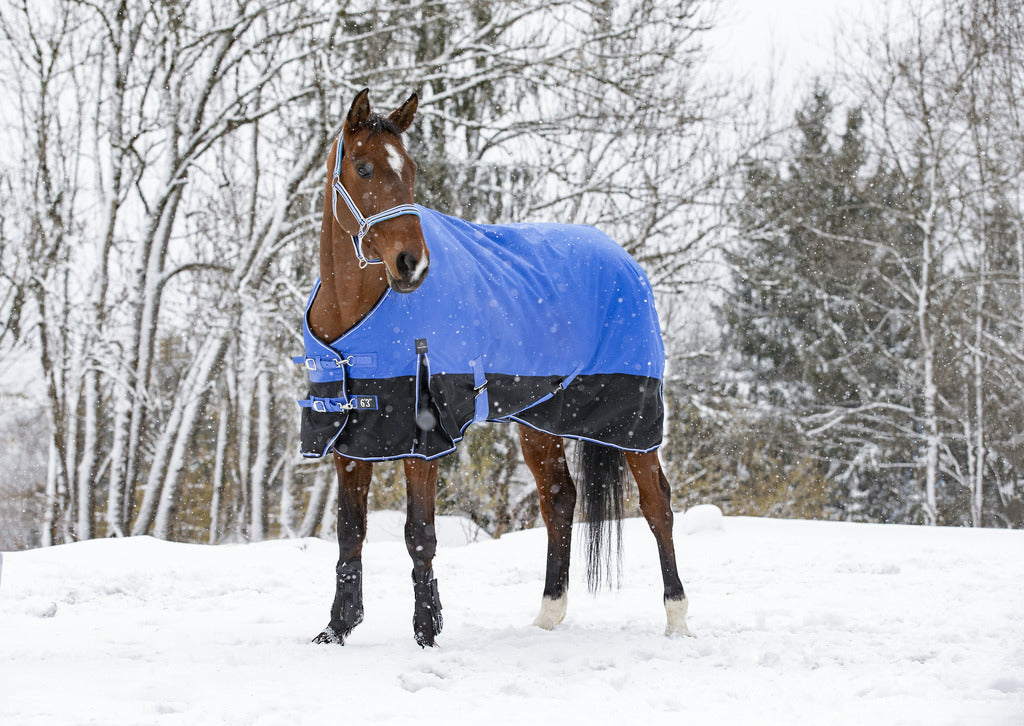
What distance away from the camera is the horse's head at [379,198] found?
310 cm

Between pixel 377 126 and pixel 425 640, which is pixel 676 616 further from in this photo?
pixel 377 126

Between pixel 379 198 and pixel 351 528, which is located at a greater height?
pixel 379 198

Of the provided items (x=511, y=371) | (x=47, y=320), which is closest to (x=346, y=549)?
(x=511, y=371)

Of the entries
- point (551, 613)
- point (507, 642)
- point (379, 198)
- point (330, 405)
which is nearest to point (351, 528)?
point (330, 405)

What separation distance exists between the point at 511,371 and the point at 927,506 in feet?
46.4

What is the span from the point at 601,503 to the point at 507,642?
44.3 inches

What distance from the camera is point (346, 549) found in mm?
3623

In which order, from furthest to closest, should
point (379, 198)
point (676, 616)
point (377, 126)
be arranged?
point (676, 616) < point (377, 126) < point (379, 198)

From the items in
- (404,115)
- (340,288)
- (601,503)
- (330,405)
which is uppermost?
(404,115)

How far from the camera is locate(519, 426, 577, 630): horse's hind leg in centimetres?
430

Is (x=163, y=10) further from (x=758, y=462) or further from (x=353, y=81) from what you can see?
(x=758, y=462)

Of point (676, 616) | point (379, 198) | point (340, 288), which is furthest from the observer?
point (676, 616)

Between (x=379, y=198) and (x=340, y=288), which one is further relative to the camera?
(x=340, y=288)

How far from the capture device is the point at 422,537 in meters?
3.47
